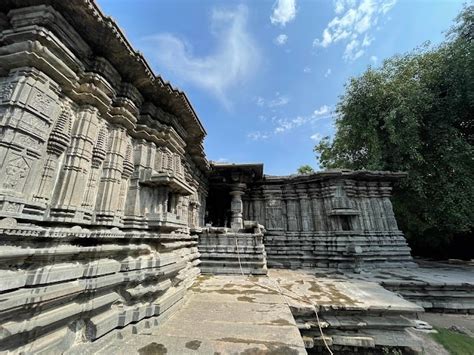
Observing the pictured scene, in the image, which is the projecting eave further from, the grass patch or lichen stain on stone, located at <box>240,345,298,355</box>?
lichen stain on stone, located at <box>240,345,298,355</box>

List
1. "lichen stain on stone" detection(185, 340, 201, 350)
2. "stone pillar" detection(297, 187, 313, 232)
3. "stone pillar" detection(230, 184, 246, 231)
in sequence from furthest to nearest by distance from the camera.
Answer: "stone pillar" detection(297, 187, 313, 232)
"stone pillar" detection(230, 184, 246, 231)
"lichen stain on stone" detection(185, 340, 201, 350)

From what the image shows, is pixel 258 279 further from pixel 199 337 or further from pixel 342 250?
pixel 342 250

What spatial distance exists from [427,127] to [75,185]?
584 inches

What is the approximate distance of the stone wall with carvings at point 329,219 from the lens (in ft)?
29.1

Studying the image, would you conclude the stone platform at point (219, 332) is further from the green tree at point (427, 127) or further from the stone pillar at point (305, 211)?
the green tree at point (427, 127)

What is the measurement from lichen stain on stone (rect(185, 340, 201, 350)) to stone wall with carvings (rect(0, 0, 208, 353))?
2.69 ft

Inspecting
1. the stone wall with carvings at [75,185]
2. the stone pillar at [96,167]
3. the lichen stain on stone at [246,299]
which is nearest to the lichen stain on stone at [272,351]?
the stone wall with carvings at [75,185]

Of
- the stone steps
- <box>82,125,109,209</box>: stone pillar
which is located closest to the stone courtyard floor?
the stone steps

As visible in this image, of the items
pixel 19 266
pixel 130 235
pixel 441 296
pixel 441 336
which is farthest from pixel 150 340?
pixel 441 296

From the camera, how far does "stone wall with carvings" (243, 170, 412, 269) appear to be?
8.87 meters

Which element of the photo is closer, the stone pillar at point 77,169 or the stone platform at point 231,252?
the stone pillar at point 77,169

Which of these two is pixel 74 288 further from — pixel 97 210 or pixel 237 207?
pixel 237 207

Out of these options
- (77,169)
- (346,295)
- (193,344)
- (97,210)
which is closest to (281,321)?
(193,344)

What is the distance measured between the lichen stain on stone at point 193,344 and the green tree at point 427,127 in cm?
1178
